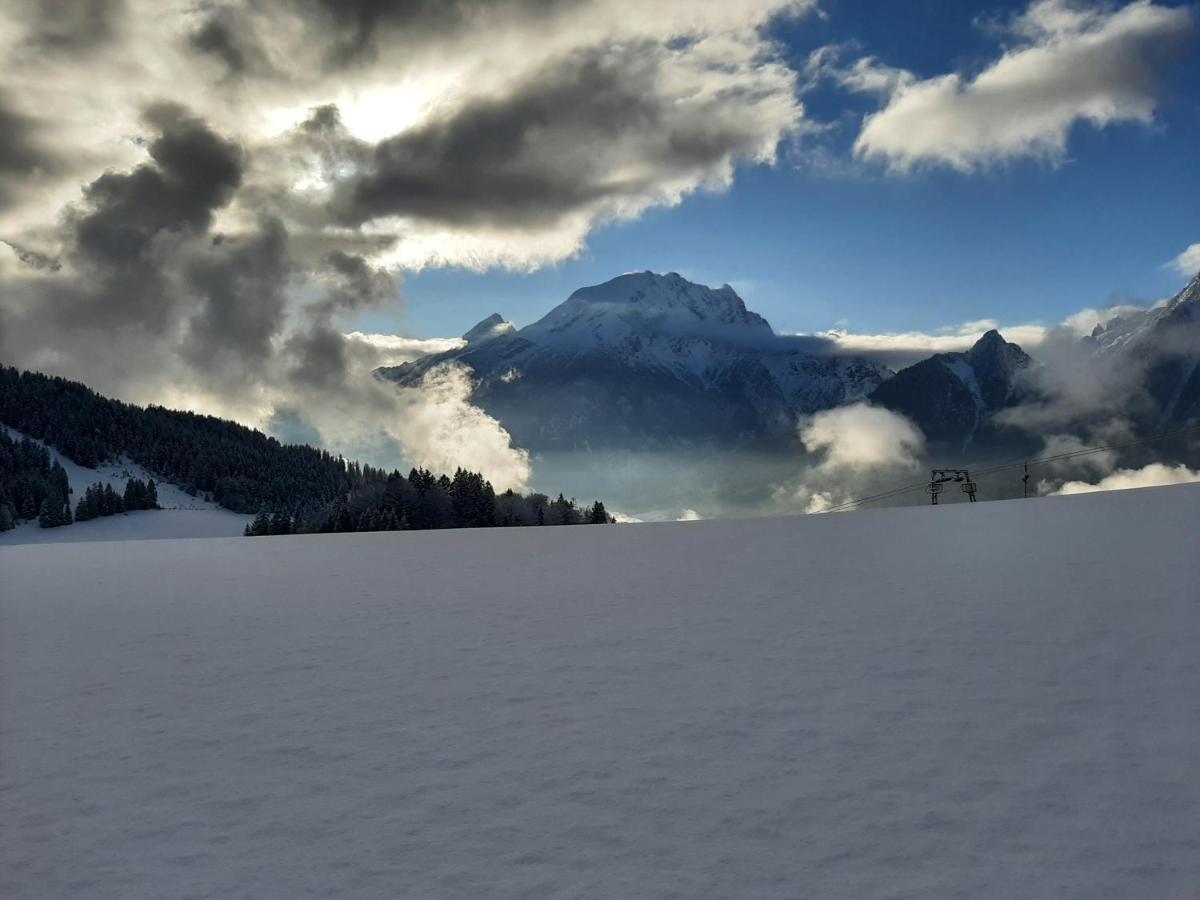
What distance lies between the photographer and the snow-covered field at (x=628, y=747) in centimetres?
726

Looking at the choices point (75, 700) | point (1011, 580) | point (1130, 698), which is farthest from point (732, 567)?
point (75, 700)

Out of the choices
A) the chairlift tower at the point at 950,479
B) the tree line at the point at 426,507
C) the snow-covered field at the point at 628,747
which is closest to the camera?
the snow-covered field at the point at 628,747

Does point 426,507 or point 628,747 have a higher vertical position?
point 426,507

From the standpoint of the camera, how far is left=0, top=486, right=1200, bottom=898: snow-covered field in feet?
23.8

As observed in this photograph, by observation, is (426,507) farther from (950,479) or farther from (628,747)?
(628,747)

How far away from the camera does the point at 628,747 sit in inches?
400

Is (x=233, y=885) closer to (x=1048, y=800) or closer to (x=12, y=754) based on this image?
(x=12, y=754)

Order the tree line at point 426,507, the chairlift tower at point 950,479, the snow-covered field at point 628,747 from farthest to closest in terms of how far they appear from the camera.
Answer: the tree line at point 426,507, the chairlift tower at point 950,479, the snow-covered field at point 628,747

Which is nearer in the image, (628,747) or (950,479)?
(628,747)

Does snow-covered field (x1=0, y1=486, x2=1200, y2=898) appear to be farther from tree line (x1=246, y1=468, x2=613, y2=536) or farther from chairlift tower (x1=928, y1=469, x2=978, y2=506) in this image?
tree line (x1=246, y1=468, x2=613, y2=536)

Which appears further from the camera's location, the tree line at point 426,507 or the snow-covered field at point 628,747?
the tree line at point 426,507

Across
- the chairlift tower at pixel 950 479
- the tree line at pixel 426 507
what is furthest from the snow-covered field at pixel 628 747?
the tree line at pixel 426 507

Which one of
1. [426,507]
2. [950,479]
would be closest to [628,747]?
[950,479]

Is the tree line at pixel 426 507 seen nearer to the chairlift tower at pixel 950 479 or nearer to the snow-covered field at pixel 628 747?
the chairlift tower at pixel 950 479
